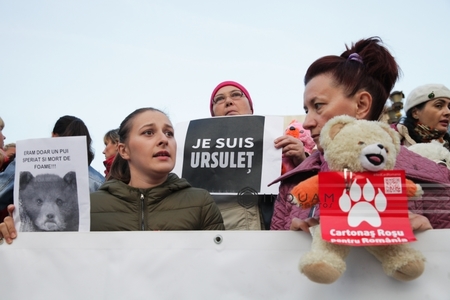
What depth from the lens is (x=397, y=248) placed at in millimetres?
1429

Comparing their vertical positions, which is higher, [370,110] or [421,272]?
[370,110]

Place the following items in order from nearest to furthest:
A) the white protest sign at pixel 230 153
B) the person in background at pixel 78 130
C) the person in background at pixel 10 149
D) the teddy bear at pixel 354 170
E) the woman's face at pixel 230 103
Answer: the teddy bear at pixel 354 170, the white protest sign at pixel 230 153, the person in background at pixel 78 130, the woman's face at pixel 230 103, the person in background at pixel 10 149

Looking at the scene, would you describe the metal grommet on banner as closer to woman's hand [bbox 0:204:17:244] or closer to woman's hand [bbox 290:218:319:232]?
woman's hand [bbox 290:218:319:232]

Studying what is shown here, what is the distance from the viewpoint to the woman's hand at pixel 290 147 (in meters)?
2.47

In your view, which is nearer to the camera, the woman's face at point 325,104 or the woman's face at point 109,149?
the woman's face at point 325,104

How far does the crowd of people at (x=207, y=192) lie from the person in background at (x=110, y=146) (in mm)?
65

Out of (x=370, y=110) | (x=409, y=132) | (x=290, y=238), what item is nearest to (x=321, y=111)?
(x=370, y=110)

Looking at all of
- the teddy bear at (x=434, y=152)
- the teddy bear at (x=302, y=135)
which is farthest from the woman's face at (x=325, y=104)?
the teddy bear at (x=302, y=135)

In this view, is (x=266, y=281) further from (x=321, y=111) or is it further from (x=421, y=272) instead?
(x=321, y=111)

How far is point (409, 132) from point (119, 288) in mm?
1875

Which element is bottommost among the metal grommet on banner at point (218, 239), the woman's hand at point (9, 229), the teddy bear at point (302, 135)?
the woman's hand at point (9, 229)

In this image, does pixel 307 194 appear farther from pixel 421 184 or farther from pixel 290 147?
pixel 290 147

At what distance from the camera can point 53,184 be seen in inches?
76.0

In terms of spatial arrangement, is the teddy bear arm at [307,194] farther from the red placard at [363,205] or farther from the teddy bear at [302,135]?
the teddy bear at [302,135]
